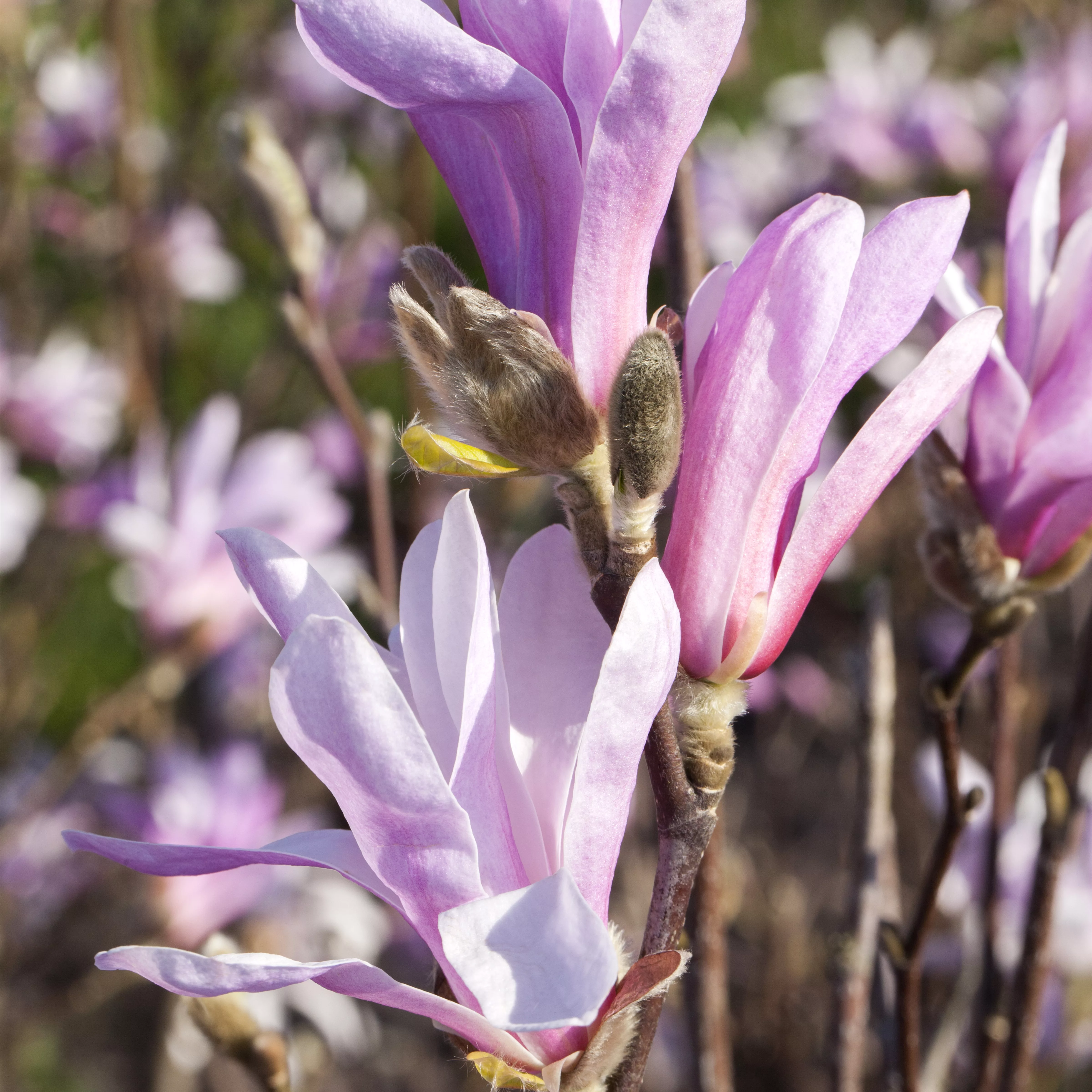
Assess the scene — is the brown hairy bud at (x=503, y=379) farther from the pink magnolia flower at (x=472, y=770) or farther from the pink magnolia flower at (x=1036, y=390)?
the pink magnolia flower at (x=1036, y=390)

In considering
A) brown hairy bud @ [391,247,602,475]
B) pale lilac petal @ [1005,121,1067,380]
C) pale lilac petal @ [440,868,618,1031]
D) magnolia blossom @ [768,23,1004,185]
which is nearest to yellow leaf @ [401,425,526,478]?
brown hairy bud @ [391,247,602,475]

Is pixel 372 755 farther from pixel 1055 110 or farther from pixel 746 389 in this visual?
pixel 1055 110

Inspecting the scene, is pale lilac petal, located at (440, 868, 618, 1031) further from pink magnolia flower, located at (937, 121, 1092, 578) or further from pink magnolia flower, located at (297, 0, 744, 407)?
pink magnolia flower, located at (937, 121, 1092, 578)

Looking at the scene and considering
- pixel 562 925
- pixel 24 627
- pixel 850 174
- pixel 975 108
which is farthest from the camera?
pixel 975 108

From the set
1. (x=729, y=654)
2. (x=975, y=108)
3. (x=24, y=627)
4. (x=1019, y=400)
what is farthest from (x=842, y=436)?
(x=729, y=654)

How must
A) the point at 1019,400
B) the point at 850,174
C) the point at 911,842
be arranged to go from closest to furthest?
1. the point at 1019,400
2. the point at 911,842
3. the point at 850,174

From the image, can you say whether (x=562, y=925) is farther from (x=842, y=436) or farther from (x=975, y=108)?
(x=975, y=108)

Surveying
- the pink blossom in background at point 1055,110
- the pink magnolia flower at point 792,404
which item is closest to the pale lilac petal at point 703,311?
the pink magnolia flower at point 792,404
